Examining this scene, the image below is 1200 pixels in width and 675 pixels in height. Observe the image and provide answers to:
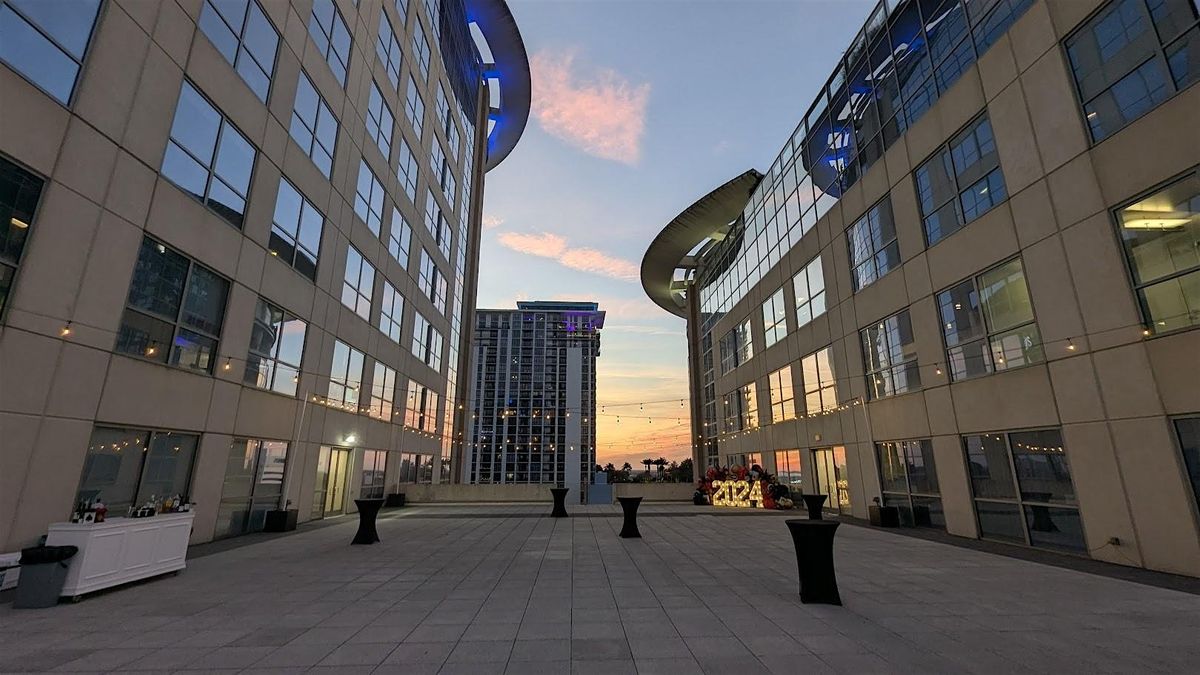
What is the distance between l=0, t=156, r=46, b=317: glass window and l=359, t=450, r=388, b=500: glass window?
13851mm

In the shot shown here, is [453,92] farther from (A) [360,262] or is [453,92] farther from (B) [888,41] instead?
(B) [888,41]

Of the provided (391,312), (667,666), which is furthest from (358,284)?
(667,666)

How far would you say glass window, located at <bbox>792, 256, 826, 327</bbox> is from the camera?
2034cm

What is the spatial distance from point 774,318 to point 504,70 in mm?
31894

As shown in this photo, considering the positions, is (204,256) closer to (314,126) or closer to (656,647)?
(314,126)

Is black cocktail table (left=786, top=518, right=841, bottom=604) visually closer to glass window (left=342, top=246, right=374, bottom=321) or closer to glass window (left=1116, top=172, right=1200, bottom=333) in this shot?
glass window (left=1116, top=172, right=1200, bottom=333)

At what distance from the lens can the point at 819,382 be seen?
20203 mm

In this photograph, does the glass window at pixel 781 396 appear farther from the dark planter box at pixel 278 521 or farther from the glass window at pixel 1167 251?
the dark planter box at pixel 278 521

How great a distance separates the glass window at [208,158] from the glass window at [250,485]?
19.7 feet

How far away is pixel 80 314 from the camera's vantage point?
320 inches


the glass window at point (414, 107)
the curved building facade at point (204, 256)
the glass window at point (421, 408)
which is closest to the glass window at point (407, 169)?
the curved building facade at point (204, 256)

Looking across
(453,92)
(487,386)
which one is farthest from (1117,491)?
(487,386)

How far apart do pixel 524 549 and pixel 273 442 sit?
8.47 meters

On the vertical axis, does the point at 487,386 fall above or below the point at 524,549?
above
